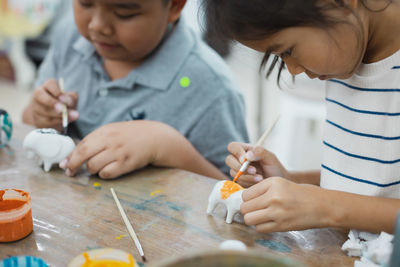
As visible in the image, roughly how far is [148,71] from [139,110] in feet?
0.35

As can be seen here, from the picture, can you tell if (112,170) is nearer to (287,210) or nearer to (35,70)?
(287,210)

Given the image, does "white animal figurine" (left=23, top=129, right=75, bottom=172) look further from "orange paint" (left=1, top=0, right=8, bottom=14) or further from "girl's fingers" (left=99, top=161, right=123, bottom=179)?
"orange paint" (left=1, top=0, right=8, bottom=14)

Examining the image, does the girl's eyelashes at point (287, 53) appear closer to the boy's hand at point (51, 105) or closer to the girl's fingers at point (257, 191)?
the girl's fingers at point (257, 191)

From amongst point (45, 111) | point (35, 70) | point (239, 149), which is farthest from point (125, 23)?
point (35, 70)

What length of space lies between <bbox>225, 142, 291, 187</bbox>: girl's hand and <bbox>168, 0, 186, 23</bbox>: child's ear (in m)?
0.44

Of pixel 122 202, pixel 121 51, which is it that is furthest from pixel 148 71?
pixel 122 202

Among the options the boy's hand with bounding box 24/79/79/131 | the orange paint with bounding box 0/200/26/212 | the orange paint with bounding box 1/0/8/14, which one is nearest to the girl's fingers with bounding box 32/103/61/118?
the boy's hand with bounding box 24/79/79/131

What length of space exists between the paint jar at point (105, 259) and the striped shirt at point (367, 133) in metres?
0.47

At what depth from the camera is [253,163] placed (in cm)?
81

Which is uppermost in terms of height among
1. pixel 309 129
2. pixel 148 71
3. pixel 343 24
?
pixel 343 24

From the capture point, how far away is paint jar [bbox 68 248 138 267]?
0.47 metres

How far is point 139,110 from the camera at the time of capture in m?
1.06

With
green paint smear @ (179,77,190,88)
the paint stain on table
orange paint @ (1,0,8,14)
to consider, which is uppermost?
orange paint @ (1,0,8,14)

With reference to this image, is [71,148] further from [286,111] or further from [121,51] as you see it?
[286,111]
